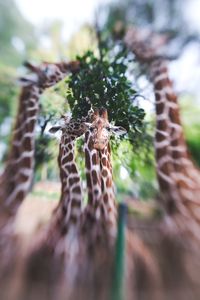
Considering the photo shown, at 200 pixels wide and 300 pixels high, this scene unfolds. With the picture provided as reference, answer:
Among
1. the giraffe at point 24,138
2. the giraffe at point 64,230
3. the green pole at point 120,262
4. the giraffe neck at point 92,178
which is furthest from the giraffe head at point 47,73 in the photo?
the green pole at point 120,262

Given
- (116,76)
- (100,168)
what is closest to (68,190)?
(100,168)

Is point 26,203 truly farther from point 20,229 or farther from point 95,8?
point 95,8

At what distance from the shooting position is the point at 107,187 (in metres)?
1.48

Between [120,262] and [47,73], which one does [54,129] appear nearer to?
[47,73]

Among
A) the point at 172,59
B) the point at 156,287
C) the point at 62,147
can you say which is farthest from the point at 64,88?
the point at 156,287

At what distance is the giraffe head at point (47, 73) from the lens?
5.24 feet

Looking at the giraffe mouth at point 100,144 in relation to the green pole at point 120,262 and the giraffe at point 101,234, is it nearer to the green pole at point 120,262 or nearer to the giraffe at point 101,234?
the giraffe at point 101,234

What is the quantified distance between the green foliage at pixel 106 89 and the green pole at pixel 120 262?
17.2 inches

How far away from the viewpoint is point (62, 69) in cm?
160

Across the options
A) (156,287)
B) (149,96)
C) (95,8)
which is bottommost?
(156,287)

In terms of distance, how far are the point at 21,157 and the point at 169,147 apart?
0.65 metres

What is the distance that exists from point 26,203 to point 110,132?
0.46m

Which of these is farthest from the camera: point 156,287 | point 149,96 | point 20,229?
point 149,96

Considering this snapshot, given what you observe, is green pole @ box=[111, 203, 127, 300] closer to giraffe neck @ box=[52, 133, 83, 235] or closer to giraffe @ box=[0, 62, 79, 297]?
giraffe neck @ box=[52, 133, 83, 235]
